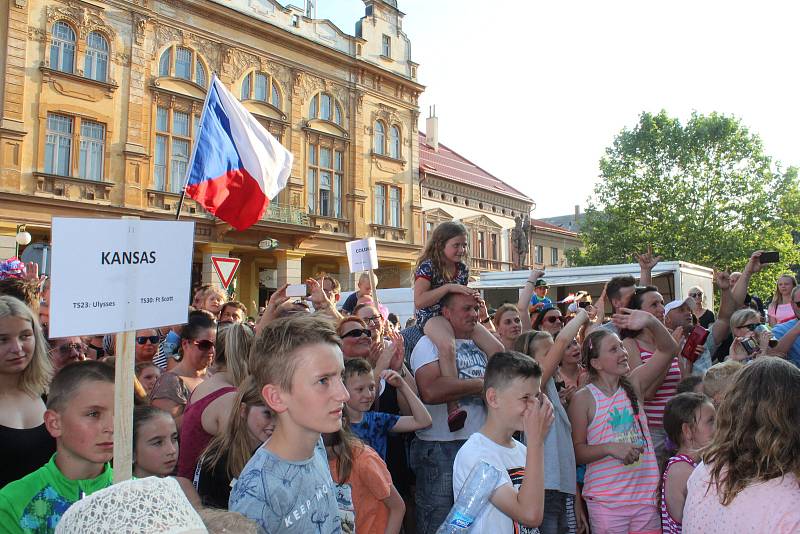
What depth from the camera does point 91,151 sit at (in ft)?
61.5

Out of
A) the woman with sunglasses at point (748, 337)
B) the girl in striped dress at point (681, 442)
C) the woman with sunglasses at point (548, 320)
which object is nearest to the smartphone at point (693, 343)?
the woman with sunglasses at point (748, 337)

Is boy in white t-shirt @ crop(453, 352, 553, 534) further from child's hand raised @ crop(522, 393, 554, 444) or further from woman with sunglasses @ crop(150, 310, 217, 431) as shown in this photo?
woman with sunglasses @ crop(150, 310, 217, 431)

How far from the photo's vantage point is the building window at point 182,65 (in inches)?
794

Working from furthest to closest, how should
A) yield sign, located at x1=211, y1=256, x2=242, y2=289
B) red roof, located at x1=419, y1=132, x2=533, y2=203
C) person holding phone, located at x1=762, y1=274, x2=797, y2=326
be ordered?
red roof, located at x1=419, y1=132, x2=533, y2=203
yield sign, located at x1=211, y1=256, x2=242, y2=289
person holding phone, located at x1=762, y1=274, x2=797, y2=326

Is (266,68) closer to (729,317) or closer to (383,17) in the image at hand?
(383,17)

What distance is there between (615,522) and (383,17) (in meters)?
26.7

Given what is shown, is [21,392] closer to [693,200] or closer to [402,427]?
[402,427]

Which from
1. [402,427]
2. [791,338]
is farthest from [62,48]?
[791,338]

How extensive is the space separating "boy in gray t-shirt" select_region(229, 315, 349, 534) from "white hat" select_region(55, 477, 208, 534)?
0.74 m

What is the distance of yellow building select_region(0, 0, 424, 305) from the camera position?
1752 centimetres

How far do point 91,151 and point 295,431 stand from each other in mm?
19248

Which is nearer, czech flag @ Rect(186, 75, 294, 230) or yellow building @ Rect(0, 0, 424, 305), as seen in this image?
czech flag @ Rect(186, 75, 294, 230)

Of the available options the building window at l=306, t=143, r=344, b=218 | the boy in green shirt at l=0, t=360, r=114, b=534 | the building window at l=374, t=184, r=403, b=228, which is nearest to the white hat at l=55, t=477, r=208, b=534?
the boy in green shirt at l=0, t=360, r=114, b=534

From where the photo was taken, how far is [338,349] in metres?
2.33
